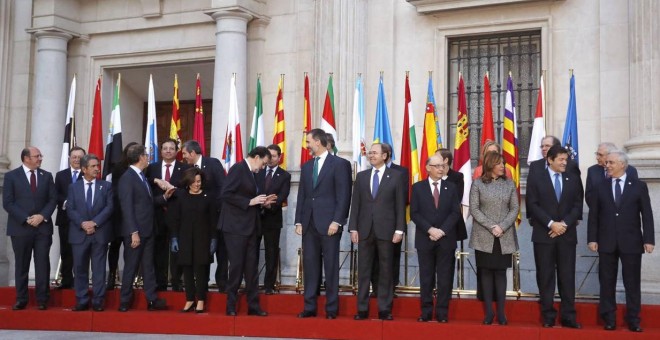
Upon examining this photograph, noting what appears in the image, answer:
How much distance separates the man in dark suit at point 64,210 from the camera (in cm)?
1116

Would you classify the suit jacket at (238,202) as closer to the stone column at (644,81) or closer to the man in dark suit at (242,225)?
the man in dark suit at (242,225)

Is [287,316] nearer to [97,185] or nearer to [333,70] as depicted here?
[97,185]

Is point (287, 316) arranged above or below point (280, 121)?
below

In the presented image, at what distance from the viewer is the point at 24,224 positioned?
10.5 metres

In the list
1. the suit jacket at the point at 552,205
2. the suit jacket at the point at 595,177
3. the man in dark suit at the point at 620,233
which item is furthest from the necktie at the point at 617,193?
the suit jacket at the point at 552,205

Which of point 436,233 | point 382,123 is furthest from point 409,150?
point 436,233

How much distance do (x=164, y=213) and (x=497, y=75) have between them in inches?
213

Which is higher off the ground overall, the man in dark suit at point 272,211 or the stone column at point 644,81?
the stone column at point 644,81

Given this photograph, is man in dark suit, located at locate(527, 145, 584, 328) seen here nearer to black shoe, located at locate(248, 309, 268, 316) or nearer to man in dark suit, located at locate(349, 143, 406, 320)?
man in dark suit, located at locate(349, 143, 406, 320)

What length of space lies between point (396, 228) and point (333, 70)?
4.73 metres

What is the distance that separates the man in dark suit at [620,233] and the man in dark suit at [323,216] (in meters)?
2.58

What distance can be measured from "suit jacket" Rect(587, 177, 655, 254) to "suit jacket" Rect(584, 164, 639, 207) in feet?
0.22

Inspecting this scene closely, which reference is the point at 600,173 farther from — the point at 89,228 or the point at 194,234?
the point at 89,228

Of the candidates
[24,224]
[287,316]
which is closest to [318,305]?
[287,316]
